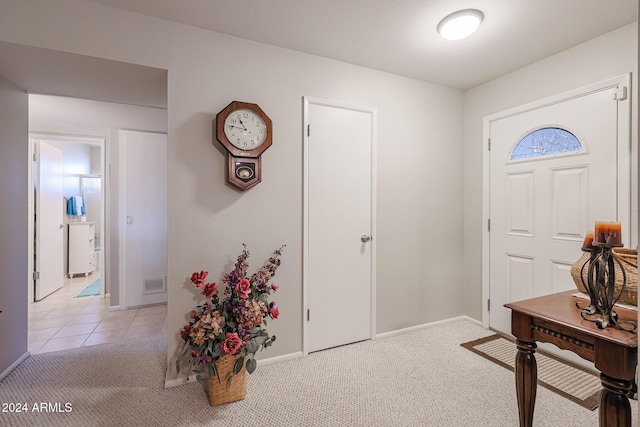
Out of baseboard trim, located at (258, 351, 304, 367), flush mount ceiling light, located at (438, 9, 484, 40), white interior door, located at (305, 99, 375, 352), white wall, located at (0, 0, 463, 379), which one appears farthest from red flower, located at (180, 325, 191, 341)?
flush mount ceiling light, located at (438, 9, 484, 40)

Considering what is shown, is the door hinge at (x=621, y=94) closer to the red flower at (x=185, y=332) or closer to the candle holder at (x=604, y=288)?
the candle holder at (x=604, y=288)

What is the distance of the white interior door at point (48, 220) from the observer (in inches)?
152

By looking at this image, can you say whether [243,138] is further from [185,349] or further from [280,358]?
[280,358]

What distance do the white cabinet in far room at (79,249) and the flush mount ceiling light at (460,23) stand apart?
19.9 feet

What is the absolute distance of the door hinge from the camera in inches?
82.2

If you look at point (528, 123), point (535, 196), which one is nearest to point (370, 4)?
point (528, 123)

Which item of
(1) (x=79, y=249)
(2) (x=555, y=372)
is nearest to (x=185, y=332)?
(2) (x=555, y=372)

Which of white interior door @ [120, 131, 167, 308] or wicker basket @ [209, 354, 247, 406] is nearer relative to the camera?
wicker basket @ [209, 354, 247, 406]

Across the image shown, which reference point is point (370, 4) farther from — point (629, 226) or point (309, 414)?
point (309, 414)

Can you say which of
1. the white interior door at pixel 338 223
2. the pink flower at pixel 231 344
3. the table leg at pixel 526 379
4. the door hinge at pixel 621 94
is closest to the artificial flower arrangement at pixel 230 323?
the pink flower at pixel 231 344

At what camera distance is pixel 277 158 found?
238 centimetres

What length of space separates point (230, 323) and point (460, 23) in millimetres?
2374

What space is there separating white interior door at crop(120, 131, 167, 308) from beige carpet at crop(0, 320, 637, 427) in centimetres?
119

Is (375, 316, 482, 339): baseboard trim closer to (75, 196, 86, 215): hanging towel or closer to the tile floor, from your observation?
the tile floor
